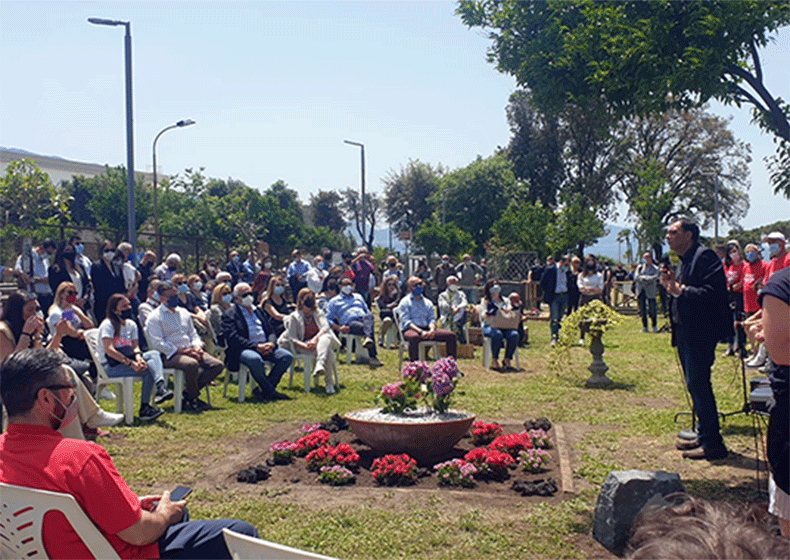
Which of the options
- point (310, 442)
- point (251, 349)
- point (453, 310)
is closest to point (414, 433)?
point (310, 442)

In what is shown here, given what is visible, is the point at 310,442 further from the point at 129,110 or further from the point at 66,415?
the point at 129,110

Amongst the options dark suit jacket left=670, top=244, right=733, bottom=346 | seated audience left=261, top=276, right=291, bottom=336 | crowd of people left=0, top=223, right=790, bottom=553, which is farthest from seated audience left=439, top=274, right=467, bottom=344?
dark suit jacket left=670, top=244, right=733, bottom=346

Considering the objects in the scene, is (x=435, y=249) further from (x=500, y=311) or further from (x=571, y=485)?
(x=571, y=485)

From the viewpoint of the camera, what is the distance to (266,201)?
62.2m

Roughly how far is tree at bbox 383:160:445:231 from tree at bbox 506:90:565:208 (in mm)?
13192

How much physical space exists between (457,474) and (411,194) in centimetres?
5504

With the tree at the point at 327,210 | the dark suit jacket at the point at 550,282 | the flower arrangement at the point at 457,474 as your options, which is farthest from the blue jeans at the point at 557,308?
the tree at the point at 327,210

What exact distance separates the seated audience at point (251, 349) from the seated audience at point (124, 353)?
1509 millimetres

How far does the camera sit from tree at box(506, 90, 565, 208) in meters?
45.2

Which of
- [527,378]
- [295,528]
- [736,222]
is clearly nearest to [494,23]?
[295,528]

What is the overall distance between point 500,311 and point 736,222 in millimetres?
40850

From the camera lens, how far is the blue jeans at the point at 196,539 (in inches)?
141

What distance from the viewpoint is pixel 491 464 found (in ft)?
22.5

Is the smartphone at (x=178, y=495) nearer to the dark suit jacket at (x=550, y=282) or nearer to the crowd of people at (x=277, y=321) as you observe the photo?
the crowd of people at (x=277, y=321)
